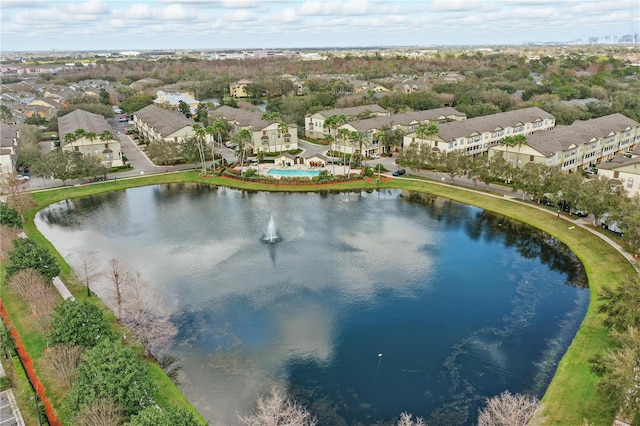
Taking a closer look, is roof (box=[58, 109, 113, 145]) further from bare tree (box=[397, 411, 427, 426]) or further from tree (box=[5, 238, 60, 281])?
bare tree (box=[397, 411, 427, 426])

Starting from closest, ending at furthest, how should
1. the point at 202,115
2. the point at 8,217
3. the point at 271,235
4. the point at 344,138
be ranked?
the point at 8,217, the point at 271,235, the point at 344,138, the point at 202,115

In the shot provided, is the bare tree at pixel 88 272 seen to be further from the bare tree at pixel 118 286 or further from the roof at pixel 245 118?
the roof at pixel 245 118

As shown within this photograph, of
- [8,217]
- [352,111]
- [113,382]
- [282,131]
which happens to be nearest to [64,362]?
[113,382]

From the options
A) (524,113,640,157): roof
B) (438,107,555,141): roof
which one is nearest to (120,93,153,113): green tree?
(438,107,555,141): roof

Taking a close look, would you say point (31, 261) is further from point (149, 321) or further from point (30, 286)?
point (149, 321)

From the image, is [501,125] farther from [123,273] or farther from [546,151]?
[123,273]

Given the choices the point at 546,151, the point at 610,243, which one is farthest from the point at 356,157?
the point at 610,243

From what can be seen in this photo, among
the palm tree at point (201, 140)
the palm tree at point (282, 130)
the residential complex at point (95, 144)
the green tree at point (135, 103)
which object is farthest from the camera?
the green tree at point (135, 103)

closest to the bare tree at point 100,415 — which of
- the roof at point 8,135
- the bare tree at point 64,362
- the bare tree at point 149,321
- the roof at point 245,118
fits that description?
the bare tree at point 64,362
